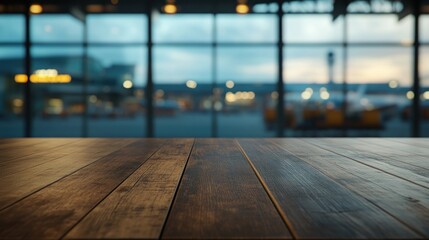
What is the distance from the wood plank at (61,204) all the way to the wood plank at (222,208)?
233 mm

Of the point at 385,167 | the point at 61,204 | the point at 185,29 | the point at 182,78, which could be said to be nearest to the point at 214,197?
the point at 61,204

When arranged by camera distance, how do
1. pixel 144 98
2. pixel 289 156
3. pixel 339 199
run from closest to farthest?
pixel 339 199
pixel 289 156
pixel 144 98

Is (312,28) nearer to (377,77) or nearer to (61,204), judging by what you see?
(377,77)

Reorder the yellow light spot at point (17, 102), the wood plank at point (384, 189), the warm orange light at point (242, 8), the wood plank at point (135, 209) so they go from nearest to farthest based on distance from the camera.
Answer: the wood plank at point (135, 209) → the wood plank at point (384, 189) → the yellow light spot at point (17, 102) → the warm orange light at point (242, 8)

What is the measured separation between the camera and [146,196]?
1085 mm

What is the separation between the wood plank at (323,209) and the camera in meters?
0.79

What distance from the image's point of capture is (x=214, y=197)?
1080mm

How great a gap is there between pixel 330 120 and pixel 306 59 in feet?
3.91

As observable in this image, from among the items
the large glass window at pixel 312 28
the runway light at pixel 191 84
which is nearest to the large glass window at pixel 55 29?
the runway light at pixel 191 84

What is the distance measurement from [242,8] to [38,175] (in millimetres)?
5959

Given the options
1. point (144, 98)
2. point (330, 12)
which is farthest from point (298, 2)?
point (144, 98)

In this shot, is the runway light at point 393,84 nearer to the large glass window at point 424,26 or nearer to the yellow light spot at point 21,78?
the large glass window at point 424,26

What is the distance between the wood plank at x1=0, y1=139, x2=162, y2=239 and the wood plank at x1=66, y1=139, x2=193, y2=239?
3 centimetres

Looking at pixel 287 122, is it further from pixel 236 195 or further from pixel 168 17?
pixel 236 195
